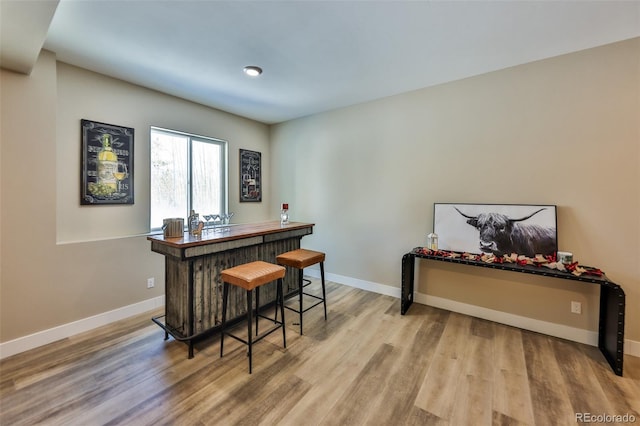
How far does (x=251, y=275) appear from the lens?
213cm

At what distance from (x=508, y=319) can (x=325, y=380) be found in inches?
86.7

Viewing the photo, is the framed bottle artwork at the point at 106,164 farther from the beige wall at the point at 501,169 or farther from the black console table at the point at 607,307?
the black console table at the point at 607,307

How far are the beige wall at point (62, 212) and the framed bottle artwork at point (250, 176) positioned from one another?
51.5 inches

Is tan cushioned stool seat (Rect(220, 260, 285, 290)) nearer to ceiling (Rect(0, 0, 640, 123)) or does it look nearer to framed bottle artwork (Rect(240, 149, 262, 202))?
ceiling (Rect(0, 0, 640, 123))

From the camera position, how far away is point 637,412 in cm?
169

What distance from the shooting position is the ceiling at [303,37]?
1841 millimetres

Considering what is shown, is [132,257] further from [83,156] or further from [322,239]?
[322,239]

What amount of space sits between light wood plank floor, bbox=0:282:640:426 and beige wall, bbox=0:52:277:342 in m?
0.40

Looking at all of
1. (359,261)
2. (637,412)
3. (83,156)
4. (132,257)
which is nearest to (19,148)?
(83,156)

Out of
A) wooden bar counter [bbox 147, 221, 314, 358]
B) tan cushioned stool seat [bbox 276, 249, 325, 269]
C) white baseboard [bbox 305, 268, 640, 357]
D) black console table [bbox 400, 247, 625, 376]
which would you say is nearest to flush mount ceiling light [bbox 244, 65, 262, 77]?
wooden bar counter [bbox 147, 221, 314, 358]

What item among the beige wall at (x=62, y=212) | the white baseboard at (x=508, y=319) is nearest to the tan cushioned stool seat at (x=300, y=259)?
the white baseboard at (x=508, y=319)

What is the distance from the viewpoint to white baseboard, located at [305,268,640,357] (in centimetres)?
244

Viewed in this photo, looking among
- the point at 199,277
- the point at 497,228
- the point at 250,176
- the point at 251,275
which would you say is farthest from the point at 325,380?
the point at 250,176

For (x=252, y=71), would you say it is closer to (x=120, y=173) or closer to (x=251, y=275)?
(x=120, y=173)
